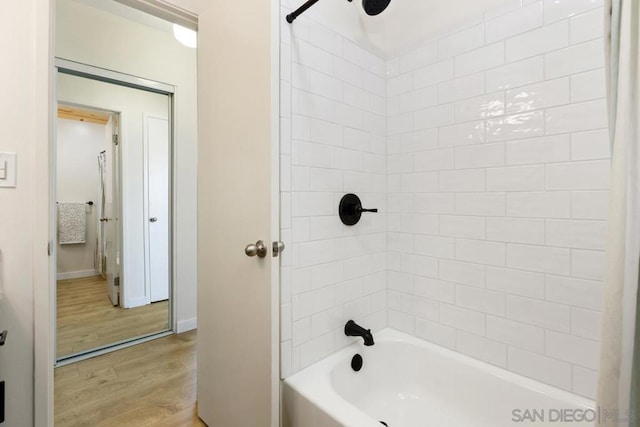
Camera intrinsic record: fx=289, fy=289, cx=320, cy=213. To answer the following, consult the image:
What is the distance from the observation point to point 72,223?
13.9 feet

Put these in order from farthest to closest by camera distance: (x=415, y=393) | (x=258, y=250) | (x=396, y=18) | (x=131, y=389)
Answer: (x=131, y=389) < (x=396, y=18) < (x=415, y=393) < (x=258, y=250)

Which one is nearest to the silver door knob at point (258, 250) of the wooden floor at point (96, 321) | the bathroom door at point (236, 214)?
the bathroom door at point (236, 214)

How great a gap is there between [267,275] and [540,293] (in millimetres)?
1131

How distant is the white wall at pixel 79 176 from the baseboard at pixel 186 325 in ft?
9.04

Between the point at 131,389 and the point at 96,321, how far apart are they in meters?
1.29

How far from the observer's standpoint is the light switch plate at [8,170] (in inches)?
39.8

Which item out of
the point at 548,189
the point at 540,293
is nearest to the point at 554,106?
the point at 548,189

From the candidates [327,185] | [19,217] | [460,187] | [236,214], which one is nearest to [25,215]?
[19,217]

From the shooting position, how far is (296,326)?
1264 mm

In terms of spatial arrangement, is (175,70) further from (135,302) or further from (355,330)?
(355,330)

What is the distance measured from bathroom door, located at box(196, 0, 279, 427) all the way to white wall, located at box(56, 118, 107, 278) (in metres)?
3.70

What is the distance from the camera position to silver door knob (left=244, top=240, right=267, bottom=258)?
3.67ft

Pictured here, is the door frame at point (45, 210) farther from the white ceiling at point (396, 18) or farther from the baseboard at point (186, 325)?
the baseboard at point (186, 325)

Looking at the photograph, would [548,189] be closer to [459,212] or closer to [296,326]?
[459,212]
